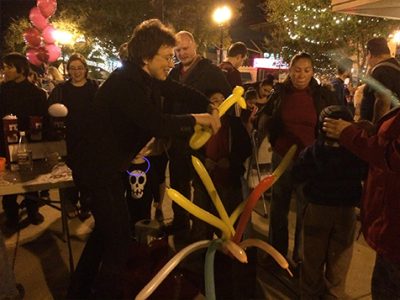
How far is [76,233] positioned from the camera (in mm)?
3965

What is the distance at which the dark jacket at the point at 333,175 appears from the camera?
235 cm

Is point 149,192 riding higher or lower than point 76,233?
higher

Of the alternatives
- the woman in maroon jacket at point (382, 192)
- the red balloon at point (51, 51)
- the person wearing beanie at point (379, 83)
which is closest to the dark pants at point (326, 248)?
the woman in maroon jacket at point (382, 192)

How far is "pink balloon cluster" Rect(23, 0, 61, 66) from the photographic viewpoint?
9250mm

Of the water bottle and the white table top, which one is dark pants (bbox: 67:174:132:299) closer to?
the white table top

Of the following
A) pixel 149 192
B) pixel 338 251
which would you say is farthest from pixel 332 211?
pixel 149 192

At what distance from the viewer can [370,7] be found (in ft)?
8.32

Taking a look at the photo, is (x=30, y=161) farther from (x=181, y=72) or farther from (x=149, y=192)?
(x=181, y=72)

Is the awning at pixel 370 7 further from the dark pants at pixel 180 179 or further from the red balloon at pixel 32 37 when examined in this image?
the red balloon at pixel 32 37

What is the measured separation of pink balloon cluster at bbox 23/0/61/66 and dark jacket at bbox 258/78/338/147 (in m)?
7.73

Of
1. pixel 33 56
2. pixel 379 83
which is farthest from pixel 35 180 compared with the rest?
pixel 33 56

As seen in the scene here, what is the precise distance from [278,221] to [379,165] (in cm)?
159

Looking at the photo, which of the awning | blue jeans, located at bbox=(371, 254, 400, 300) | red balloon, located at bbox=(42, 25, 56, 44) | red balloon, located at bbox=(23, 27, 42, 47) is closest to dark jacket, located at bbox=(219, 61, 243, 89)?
the awning

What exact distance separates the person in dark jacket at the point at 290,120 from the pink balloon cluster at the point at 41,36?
25.7 ft
